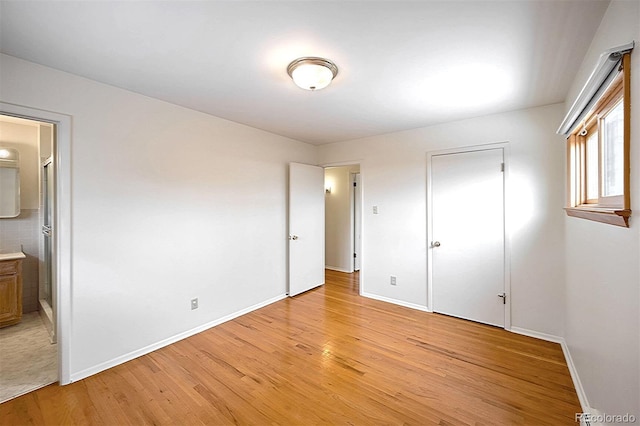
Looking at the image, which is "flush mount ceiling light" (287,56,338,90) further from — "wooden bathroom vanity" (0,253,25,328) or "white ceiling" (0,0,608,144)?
"wooden bathroom vanity" (0,253,25,328)

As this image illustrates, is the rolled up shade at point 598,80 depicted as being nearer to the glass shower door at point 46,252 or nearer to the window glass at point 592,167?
the window glass at point 592,167

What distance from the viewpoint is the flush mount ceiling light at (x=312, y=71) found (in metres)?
1.88

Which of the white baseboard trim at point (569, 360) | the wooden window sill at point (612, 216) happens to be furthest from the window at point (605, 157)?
the white baseboard trim at point (569, 360)

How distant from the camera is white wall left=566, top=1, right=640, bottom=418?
1095 mm

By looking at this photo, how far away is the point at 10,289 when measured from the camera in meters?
2.90

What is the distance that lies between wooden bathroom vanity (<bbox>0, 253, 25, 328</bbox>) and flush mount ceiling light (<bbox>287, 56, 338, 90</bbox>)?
365 cm

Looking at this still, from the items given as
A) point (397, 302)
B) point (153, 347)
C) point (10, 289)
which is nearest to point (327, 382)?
point (153, 347)

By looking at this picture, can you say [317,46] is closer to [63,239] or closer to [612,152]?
[612,152]

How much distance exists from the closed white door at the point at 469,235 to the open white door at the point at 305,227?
1821 mm

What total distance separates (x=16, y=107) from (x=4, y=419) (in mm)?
2065

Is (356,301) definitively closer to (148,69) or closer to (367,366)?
(367,366)

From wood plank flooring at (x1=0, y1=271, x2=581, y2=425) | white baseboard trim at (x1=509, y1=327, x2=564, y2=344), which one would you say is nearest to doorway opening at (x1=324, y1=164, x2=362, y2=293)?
wood plank flooring at (x1=0, y1=271, x2=581, y2=425)

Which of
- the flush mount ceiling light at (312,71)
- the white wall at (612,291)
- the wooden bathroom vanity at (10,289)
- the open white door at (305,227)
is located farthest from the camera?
the open white door at (305,227)

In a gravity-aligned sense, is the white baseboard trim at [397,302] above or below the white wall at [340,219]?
below
